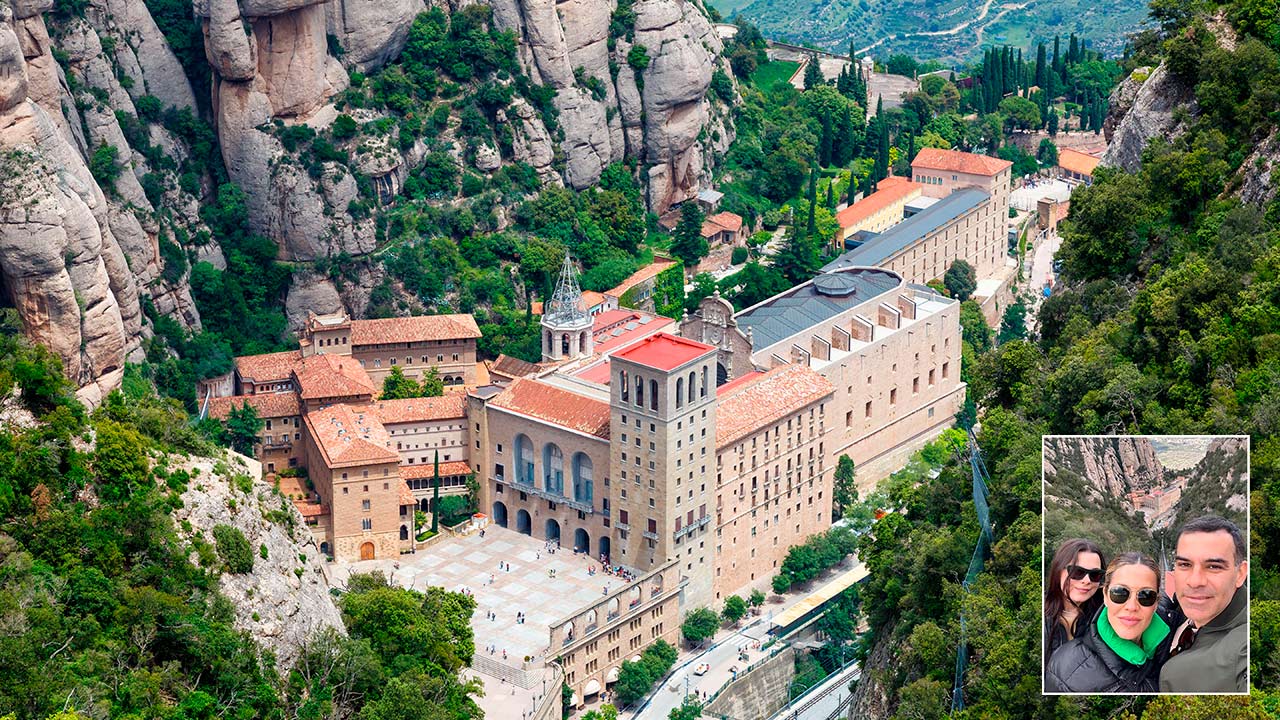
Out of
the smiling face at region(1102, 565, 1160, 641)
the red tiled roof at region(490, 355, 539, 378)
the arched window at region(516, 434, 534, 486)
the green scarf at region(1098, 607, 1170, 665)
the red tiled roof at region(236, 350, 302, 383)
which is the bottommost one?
the arched window at region(516, 434, 534, 486)

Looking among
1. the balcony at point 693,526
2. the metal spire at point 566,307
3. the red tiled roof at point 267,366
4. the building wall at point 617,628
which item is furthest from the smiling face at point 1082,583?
the red tiled roof at point 267,366

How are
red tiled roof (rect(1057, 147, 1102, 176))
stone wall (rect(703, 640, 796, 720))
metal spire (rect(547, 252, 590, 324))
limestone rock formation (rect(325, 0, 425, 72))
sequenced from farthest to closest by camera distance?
1. red tiled roof (rect(1057, 147, 1102, 176))
2. limestone rock formation (rect(325, 0, 425, 72))
3. metal spire (rect(547, 252, 590, 324))
4. stone wall (rect(703, 640, 796, 720))

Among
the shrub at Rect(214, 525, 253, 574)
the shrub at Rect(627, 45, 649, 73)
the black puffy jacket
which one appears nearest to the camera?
the black puffy jacket

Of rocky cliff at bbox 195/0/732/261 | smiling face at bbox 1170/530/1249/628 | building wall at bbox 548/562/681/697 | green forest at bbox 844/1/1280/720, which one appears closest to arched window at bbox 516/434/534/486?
building wall at bbox 548/562/681/697

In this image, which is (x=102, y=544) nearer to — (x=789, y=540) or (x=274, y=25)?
(x=789, y=540)

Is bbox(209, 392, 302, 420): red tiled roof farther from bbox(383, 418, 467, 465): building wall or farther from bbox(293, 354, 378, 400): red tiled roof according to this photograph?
bbox(383, 418, 467, 465): building wall

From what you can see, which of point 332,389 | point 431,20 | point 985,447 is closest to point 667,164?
point 431,20

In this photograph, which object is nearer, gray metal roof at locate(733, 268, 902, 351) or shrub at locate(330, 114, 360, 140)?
gray metal roof at locate(733, 268, 902, 351)
